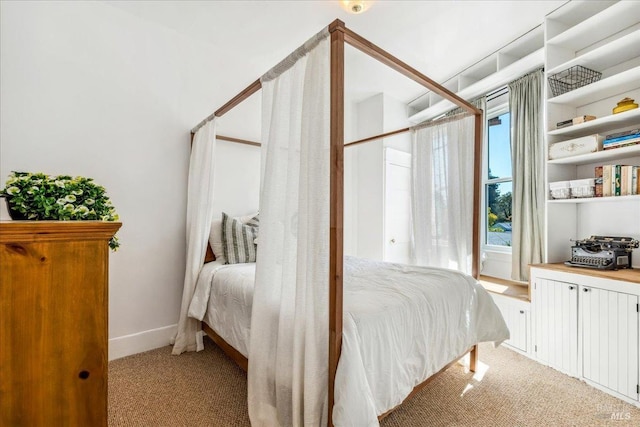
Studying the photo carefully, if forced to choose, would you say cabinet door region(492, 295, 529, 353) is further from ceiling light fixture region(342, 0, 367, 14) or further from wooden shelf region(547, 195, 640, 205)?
ceiling light fixture region(342, 0, 367, 14)

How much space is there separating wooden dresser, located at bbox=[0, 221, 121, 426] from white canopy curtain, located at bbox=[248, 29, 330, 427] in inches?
28.1

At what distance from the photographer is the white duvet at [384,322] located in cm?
126

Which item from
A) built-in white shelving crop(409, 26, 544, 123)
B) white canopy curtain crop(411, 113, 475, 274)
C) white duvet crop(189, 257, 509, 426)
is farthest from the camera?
built-in white shelving crop(409, 26, 544, 123)

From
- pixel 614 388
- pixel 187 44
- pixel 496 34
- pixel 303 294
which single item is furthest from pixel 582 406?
pixel 187 44

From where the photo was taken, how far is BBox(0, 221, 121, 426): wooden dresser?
29.3 inches

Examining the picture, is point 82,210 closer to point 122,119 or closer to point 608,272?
point 122,119

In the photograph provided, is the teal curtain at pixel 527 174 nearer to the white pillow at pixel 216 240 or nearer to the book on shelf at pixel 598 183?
the book on shelf at pixel 598 183

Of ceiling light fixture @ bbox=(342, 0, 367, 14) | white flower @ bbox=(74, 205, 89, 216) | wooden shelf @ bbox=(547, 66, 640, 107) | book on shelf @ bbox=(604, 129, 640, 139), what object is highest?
ceiling light fixture @ bbox=(342, 0, 367, 14)

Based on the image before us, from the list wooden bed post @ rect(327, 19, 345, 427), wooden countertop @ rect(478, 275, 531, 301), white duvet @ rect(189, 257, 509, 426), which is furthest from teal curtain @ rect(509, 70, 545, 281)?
wooden bed post @ rect(327, 19, 345, 427)

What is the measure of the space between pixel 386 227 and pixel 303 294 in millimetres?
2820

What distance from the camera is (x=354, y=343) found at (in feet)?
4.21

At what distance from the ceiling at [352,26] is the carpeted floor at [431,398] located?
8.01 ft

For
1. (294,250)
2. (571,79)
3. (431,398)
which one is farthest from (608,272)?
(294,250)

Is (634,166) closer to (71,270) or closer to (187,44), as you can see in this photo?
(71,270)
